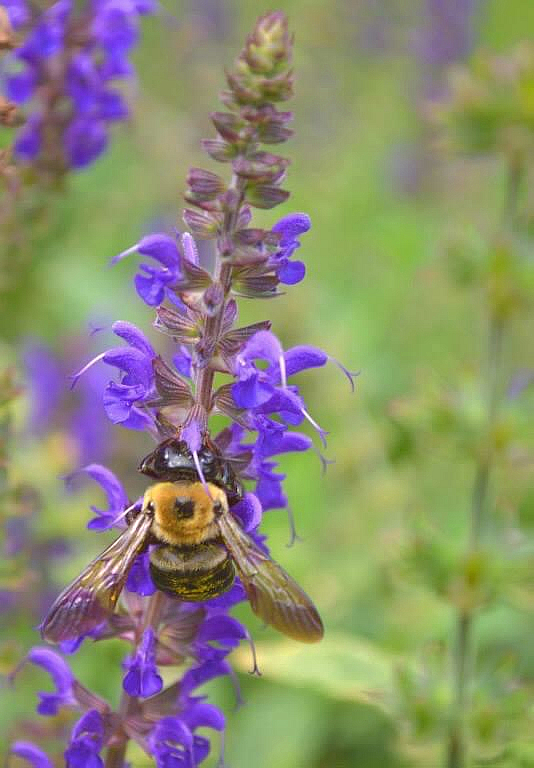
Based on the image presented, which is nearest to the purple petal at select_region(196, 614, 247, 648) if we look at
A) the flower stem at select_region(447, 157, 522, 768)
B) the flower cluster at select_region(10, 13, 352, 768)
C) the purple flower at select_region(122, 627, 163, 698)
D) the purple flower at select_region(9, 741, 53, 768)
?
the flower cluster at select_region(10, 13, 352, 768)

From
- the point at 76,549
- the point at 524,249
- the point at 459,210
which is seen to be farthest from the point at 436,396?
the point at 459,210

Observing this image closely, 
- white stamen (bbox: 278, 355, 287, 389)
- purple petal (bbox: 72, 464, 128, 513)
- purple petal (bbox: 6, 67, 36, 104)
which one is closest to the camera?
white stamen (bbox: 278, 355, 287, 389)

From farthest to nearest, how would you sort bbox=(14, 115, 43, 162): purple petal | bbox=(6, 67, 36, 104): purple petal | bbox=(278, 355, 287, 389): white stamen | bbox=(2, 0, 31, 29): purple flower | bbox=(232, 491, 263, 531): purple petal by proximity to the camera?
bbox=(14, 115, 43, 162): purple petal → bbox=(6, 67, 36, 104): purple petal → bbox=(2, 0, 31, 29): purple flower → bbox=(232, 491, 263, 531): purple petal → bbox=(278, 355, 287, 389): white stamen

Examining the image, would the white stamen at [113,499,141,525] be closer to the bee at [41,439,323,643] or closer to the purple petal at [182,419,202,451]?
the bee at [41,439,323,643]

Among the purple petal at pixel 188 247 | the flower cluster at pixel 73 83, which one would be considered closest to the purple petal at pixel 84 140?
the flower cluster at pixel 73 83

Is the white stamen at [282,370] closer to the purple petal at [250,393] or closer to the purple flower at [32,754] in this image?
the purple petal at [250,393]

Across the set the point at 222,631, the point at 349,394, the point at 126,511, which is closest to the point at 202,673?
the point at 222,631
